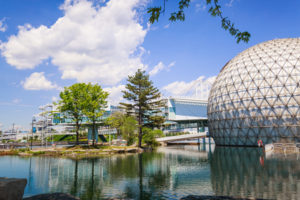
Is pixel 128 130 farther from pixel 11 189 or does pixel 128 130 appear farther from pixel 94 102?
pixel 11 189

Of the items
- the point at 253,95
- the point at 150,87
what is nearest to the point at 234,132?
the point at 253,95

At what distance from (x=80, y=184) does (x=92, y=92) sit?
3246cm

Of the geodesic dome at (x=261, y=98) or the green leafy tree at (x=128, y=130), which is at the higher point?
the geodesic dome at (x=261, y=98)

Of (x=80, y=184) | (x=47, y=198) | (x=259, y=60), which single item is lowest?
(x=80, y=184)

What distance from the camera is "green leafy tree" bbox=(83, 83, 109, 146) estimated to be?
42.8m

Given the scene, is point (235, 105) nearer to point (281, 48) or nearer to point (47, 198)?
point (281, 48)

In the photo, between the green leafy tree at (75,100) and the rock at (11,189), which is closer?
the rock at (11,189)

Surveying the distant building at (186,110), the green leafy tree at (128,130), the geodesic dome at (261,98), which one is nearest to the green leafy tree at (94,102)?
the green leafy tree at (128,130)

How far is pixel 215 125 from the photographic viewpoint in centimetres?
5122

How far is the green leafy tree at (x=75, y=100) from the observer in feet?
142

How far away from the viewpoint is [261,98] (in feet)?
141

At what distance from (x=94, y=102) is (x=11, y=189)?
37.4 meters

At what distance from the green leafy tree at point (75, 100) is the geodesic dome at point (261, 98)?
31868 mm

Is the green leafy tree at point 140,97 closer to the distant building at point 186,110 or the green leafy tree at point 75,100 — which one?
the green leafy tree at point 75,100
